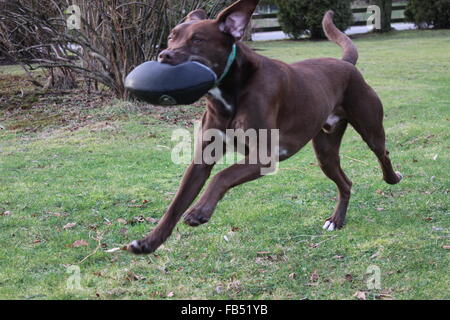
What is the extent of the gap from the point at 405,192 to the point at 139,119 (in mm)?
5481

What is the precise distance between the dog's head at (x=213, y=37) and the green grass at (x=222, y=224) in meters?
1.64

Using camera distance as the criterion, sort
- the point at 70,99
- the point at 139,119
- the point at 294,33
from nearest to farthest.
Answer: the point at 139,119, the point at 70,99, the point at 294,33

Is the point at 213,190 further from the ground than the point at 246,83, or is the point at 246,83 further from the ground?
the point at 246,83

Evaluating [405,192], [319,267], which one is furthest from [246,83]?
[405,192]

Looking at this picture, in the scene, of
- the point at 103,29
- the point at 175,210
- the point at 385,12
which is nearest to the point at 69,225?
the point at 175,210

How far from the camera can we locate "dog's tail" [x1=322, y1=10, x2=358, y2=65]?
5.54 m

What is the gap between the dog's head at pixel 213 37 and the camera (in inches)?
146

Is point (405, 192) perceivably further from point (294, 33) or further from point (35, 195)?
point (294, 33)

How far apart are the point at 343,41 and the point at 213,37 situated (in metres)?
2.34

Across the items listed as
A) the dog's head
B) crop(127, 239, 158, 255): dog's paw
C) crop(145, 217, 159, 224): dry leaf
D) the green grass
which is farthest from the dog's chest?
crop(145, 217, 159, 224): dry leaf

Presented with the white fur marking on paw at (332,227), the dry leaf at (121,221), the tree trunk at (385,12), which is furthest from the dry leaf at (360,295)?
the tree trunk at (385,12)

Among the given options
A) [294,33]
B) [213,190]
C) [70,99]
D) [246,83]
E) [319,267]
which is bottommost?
[294,33]

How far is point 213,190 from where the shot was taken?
11.6 ft

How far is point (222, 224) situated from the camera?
5.57 m
